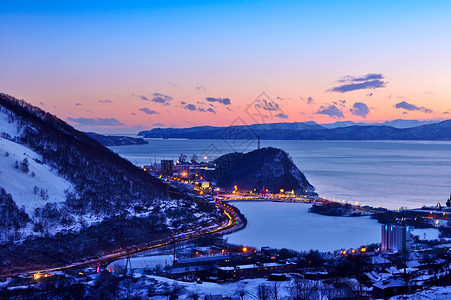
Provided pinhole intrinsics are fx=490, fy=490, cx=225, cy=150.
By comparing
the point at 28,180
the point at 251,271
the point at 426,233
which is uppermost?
the point at 28,180

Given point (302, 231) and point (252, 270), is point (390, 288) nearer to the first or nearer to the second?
point (252, 270)

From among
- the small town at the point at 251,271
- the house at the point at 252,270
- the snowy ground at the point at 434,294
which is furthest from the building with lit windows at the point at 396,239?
the snowy ground at the point at 434,294

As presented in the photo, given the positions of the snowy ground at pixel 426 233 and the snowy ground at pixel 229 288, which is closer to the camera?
the snowy ground at pixel 229 288

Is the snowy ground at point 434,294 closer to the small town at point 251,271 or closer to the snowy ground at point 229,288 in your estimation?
the small town at point 251,271

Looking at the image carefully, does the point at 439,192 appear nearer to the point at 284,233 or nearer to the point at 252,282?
the point at 284,233

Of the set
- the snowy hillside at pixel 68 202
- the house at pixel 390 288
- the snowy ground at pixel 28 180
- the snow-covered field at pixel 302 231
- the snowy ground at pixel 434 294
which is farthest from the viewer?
the snowy ground at pixel 28 180

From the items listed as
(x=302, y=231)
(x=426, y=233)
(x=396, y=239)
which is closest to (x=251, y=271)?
(x=396, y=239)

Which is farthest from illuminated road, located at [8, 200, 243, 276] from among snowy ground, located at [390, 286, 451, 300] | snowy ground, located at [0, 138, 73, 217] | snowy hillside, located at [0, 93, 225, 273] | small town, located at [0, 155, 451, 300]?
snowy ground, located at [390, 286, 451, 300]
